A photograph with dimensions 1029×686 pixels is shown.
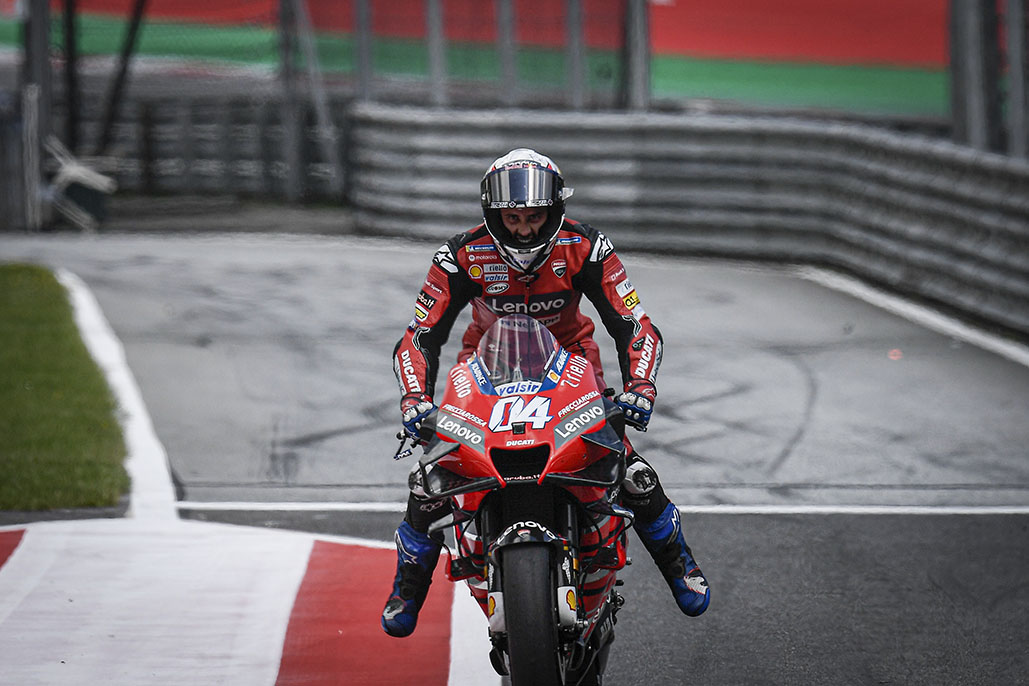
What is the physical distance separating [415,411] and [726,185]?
10319 millimetres

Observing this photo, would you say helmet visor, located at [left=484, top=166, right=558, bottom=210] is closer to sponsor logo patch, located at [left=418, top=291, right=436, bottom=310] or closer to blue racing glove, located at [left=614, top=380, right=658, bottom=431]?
sponsor logo patch, located at [left=418, top=291, right=436, bottom=310]

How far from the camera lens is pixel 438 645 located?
6.30 metres

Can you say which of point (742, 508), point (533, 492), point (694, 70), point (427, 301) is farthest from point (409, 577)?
point (694, 70)

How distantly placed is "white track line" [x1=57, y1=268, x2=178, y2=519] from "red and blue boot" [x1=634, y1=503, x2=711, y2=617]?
117 inches

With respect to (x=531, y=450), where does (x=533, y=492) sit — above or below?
below

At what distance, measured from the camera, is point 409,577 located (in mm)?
5785

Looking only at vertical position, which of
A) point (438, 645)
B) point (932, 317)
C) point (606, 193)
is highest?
point (606, 193)

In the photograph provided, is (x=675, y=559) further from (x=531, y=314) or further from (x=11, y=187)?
(x=11, y=187)

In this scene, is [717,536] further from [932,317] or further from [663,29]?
[663,29]

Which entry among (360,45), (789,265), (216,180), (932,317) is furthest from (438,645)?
(216,180)

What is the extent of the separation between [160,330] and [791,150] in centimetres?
641

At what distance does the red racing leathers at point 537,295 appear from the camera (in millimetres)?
5992

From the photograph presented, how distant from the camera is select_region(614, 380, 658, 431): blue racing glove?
549 centimetres

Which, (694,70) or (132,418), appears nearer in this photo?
(132,418)
